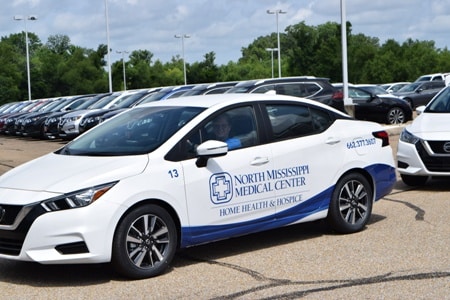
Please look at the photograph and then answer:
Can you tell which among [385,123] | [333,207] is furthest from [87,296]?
[385,123]

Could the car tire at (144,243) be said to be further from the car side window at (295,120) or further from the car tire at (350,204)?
the car tire at (350,204)

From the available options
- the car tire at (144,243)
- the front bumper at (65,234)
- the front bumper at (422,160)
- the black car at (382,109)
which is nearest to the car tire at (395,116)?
the black car at (382,109)

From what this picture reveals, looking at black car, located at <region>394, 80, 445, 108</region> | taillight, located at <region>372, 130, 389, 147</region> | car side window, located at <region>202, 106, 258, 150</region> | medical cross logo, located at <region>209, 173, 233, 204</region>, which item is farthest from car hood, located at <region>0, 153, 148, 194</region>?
black car, located at <region>394, 80, 445, 108</region>

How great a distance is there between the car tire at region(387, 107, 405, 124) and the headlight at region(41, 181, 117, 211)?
64.4 ft

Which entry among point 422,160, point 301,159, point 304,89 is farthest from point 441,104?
point 304,89

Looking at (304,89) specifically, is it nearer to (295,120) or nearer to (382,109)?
(382,109)

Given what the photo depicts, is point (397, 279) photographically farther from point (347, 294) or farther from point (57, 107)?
point (57, 107)

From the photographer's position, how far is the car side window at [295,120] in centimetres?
783

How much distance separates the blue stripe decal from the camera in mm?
7027

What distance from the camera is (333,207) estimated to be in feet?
26.7

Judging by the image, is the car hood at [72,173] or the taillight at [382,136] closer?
the car hood at [72,173]

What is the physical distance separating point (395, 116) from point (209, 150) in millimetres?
19014

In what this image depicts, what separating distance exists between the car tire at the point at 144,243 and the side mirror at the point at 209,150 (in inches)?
22.5

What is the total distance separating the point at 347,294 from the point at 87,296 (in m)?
2.00
